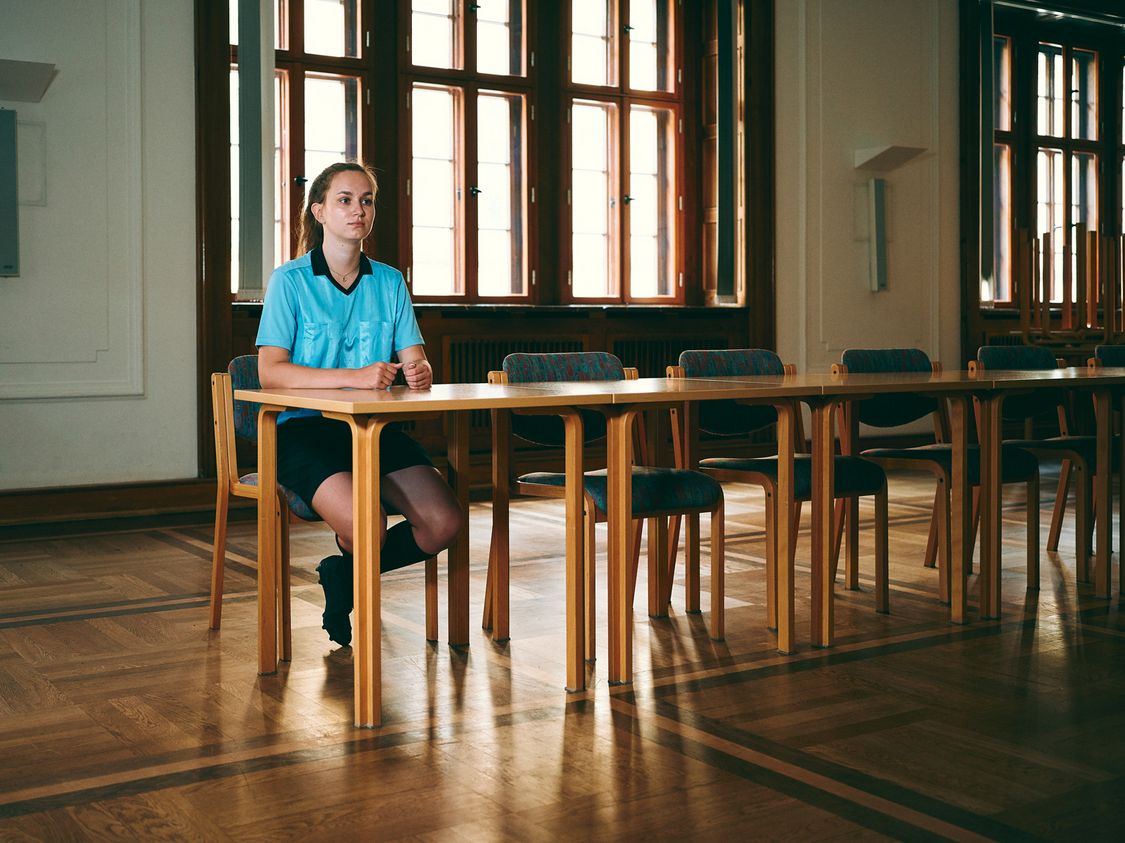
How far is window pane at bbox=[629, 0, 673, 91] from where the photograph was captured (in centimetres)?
734


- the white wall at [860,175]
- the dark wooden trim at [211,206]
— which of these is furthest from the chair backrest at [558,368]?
the white wall at [860,175]

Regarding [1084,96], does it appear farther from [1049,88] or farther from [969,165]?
[969,165]

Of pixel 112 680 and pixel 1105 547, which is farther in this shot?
pixel 1105 547

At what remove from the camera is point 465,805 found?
211cm

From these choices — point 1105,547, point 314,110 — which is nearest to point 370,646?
point 1105,547

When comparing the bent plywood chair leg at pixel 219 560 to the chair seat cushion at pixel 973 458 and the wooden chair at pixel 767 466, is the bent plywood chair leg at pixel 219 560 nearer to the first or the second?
the wooden chair at pixel 767 466

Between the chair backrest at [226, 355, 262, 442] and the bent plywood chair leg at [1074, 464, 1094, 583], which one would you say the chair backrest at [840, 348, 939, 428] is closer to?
the bent plywood chair leg at [1074, 464, 1094, 583]

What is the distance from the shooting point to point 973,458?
3754 millimetres

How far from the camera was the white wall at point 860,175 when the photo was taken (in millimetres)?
7727

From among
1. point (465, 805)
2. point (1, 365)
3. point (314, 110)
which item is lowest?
point (465, 805)

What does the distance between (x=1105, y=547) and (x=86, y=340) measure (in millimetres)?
4251

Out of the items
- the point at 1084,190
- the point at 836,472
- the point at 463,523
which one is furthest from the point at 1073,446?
the point at 1084,190

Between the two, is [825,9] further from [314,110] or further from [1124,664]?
[1124,664]

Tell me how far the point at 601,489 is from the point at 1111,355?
9.93 ft
